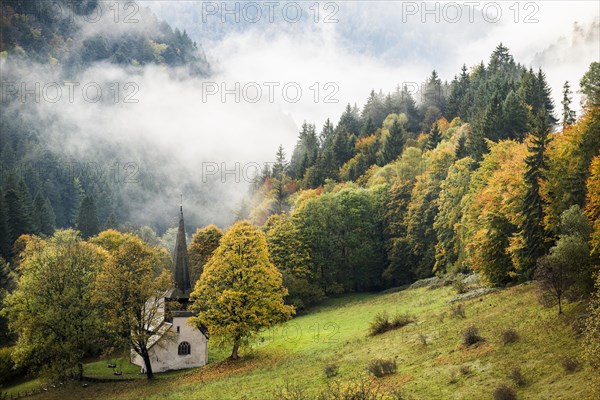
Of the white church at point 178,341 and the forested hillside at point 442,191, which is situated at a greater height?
the forested hillside at point 442,191

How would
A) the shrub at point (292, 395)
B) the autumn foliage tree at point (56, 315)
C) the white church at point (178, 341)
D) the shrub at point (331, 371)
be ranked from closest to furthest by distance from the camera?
the shrub at point (292, 395), the shrub at point (331, 371), the autumn foliage tree at point (56, 315), the white church at point (178, 341)

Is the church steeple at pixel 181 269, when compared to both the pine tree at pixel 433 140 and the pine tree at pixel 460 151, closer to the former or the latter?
the pine tree at pixel 460 151

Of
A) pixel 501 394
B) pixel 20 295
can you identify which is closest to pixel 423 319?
pixel 501 394

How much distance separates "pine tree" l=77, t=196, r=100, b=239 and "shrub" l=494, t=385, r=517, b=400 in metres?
113

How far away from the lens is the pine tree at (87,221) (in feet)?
390

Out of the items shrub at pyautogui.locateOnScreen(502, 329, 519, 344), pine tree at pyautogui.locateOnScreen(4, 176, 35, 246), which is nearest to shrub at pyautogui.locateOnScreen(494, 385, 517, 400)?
shrub at pyautogui.locateOnScreen(502, 329, 519, 344)

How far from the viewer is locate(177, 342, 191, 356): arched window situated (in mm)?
45281

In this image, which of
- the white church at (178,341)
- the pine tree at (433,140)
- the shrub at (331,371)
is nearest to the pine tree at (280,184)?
the pine tree at (433,140)

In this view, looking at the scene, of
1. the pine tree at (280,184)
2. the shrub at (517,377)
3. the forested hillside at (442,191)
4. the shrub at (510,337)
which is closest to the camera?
the shrub at (517,377)

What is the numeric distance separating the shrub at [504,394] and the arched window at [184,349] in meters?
30.7

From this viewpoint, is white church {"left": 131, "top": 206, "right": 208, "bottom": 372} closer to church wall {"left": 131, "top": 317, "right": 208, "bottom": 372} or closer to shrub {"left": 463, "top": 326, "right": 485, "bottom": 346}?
church wall {"left": 131, "top": 317, "right": 208, "bottom": 372}

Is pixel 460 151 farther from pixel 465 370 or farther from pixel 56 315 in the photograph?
pixel 56 315

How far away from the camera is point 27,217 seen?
311ft

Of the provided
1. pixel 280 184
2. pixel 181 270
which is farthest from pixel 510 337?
pixel 280 184
